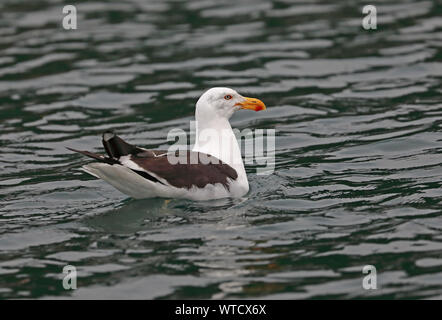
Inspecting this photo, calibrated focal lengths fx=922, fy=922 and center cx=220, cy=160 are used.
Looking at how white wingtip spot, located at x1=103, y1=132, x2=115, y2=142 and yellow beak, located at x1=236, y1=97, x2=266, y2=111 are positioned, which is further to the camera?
yellow beak, located at x1=236, y1=97, x2=266, y2=111

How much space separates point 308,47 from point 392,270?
10.8m

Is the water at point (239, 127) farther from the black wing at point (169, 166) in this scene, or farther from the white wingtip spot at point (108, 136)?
the white wingtip spot at point (108, 136)

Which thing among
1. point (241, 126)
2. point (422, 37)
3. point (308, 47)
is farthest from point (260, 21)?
point (241, 126)

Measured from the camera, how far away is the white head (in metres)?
12.8

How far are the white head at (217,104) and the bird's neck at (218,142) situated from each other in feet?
0.23

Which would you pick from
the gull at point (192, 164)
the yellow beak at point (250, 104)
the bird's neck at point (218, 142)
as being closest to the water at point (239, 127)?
the gull at point (192, 164)

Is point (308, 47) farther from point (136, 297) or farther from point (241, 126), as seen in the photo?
point (136, 297)

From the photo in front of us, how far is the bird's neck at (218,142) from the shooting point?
12.7 meters

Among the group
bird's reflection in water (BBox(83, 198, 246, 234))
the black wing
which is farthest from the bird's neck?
bird's reflection in water (BBox(83, 198, 246, 234))

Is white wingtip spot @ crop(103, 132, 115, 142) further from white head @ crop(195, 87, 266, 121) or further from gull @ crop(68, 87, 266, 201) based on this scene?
white head @ crop(195, 87, 266, 121)

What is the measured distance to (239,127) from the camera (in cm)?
1658

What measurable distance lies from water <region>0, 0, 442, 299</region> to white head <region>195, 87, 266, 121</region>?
3.76 feet

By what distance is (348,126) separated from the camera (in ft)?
51.9

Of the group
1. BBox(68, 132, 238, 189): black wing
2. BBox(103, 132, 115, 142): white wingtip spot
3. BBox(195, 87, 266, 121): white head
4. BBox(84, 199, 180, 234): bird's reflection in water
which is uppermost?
BBox(195, 87, 266, 121): white head
